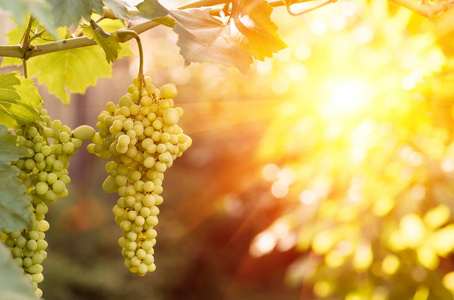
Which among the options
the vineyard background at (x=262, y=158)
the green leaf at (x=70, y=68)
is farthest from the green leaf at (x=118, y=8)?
the vineyard background at (x=262, y=158)

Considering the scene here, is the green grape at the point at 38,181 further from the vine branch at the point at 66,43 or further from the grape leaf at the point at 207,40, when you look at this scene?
the grape leaf at the point at 207,40

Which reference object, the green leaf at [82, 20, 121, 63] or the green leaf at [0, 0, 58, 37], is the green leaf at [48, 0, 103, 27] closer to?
the green leaf at [82, 20, 121, 63]

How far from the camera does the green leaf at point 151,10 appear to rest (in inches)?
17.6

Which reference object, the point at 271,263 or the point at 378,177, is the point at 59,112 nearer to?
the point at 271,263

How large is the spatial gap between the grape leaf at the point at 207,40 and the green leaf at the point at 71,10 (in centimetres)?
8

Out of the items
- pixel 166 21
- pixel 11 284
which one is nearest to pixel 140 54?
pixel 166 21

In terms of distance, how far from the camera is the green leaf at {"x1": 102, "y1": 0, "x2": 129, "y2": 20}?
0.45 metres

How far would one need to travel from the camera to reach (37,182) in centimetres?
48

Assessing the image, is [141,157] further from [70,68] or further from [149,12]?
[70,68]

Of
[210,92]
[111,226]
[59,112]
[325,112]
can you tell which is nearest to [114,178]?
[325,112]

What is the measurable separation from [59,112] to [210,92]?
158 cm

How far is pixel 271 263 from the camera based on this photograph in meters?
4.21

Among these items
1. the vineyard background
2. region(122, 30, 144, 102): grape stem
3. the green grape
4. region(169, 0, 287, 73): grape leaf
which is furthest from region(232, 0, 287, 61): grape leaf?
the vineyard background

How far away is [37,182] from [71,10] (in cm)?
18
